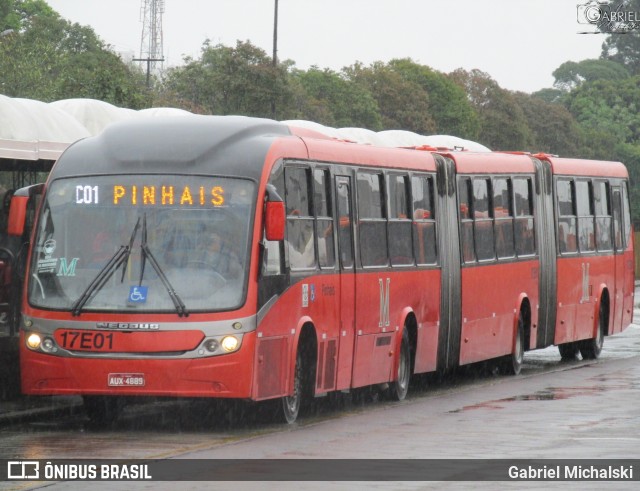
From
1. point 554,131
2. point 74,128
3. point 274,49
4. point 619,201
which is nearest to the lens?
point 74,128

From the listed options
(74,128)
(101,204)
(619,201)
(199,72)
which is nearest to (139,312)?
(101,204)

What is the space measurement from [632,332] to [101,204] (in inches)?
950

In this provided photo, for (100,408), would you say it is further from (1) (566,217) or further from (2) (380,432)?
(1) (566,217)

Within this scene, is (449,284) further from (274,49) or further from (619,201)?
(274,49)

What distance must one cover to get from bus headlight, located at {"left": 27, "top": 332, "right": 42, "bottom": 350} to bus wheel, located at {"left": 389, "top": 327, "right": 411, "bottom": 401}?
5.73 m

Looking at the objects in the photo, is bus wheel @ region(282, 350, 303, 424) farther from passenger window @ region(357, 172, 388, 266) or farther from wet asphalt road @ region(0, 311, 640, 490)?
passenger window @ region(357, 172, 388, 266)

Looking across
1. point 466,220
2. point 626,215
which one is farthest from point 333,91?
point 466,220

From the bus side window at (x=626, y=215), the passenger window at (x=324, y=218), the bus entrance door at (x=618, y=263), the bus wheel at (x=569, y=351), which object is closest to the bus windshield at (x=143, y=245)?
the passenger window at (x=324, y=218)

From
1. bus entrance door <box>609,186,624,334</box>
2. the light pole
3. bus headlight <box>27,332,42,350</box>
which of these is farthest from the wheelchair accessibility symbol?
the light pole

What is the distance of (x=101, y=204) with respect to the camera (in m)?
16.4

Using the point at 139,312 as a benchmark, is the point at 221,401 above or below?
below

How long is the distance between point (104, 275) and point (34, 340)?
0.89m

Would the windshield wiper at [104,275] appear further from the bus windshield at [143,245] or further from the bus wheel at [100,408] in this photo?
the bus wheel at [100,408]

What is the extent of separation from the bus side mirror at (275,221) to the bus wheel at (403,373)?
5.22 metres
